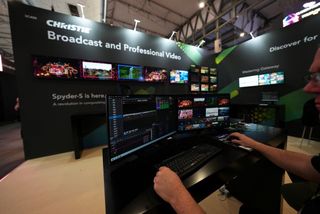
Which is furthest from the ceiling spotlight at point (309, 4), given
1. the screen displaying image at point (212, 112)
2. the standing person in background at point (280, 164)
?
the standing person in background at point (280, 164)

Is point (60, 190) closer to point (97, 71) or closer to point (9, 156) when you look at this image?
point (9, 156)

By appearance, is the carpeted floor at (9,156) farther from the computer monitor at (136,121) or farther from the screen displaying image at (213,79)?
the screen displaying image at (213,79)

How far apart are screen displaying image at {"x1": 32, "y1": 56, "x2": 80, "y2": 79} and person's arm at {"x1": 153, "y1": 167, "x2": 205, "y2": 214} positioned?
342cm

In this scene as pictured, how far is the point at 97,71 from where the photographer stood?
3564 mm

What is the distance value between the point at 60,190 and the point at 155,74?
3.55 meters

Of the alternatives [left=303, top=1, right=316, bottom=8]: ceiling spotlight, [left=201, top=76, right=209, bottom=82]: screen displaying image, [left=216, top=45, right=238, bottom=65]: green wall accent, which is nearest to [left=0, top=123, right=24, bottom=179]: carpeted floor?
[left=201, top=76, right=209, bottom=82]: screen displaying image

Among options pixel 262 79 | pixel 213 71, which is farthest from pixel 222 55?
pixel 262 79

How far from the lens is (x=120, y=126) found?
86 cm

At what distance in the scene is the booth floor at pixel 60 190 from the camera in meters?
1.64

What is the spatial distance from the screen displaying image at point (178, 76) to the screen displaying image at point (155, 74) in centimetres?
26

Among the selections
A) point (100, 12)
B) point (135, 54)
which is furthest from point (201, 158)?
point (100, 12)

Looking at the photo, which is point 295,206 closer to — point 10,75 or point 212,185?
point 212,185

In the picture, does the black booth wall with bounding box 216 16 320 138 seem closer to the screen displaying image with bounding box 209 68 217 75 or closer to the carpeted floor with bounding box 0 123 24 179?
the screen displaying image with bounding box 209 68 217 75

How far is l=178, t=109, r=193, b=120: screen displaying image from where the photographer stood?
140 centimetres
